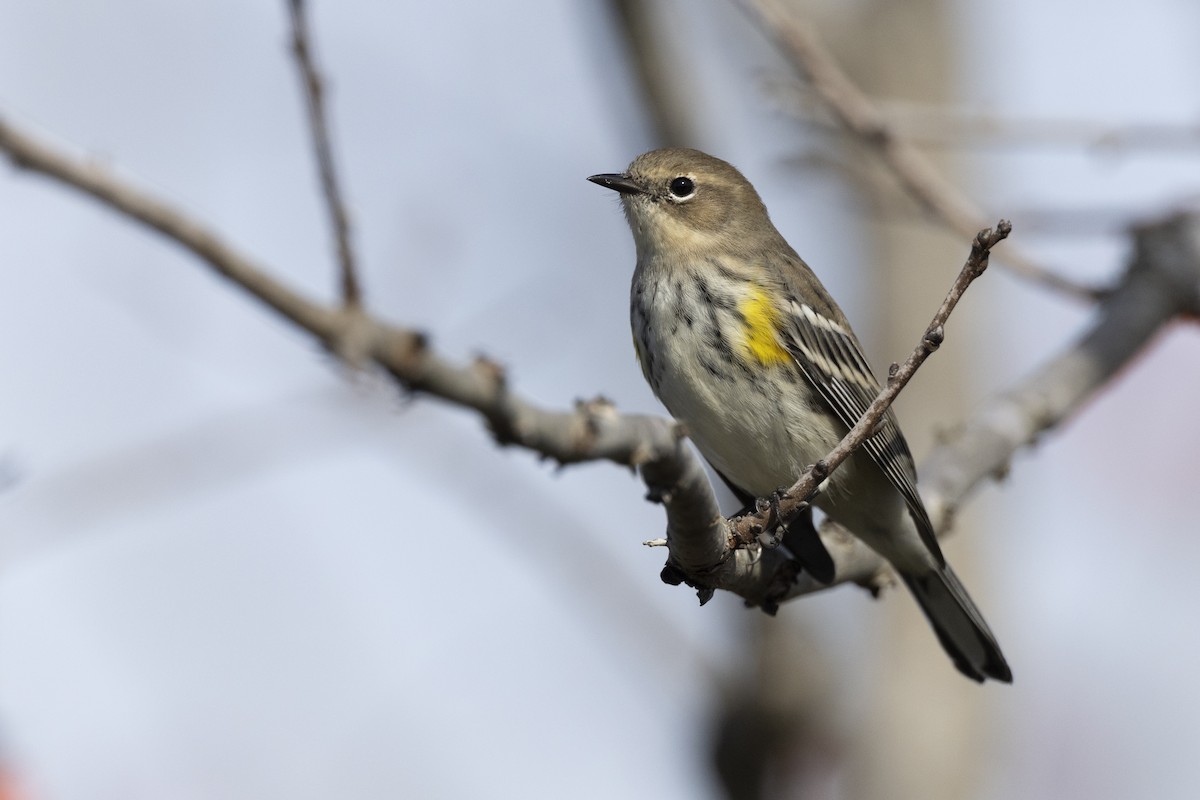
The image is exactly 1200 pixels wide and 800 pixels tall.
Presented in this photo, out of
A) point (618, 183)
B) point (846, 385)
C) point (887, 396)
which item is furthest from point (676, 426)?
point (618, 183)

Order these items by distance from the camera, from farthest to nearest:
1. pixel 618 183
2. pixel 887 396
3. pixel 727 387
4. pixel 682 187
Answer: pixel 682 187 → pixel 618 183 → pixel 727 387 → pixel 887 396

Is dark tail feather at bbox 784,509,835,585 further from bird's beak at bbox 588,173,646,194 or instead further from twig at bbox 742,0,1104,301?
twig at bbox 742,0,1104,301

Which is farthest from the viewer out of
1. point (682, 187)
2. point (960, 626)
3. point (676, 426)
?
point (682, 187)

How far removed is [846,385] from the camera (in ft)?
18.7

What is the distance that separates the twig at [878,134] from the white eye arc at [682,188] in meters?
0.80

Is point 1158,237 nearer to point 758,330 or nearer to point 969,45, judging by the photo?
point 758,330

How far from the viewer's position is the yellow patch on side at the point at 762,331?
5.29m

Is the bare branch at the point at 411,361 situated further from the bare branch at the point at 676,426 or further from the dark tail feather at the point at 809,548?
the dark tail feather at the point at 809,548

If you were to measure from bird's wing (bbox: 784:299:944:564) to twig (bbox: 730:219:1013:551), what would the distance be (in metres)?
1.66

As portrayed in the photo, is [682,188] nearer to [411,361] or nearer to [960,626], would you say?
[960,626]

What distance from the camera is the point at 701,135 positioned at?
9969 millimetres

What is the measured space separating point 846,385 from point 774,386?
0.58 metres

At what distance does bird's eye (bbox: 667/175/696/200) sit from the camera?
6.45 m

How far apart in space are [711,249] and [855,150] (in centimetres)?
510
